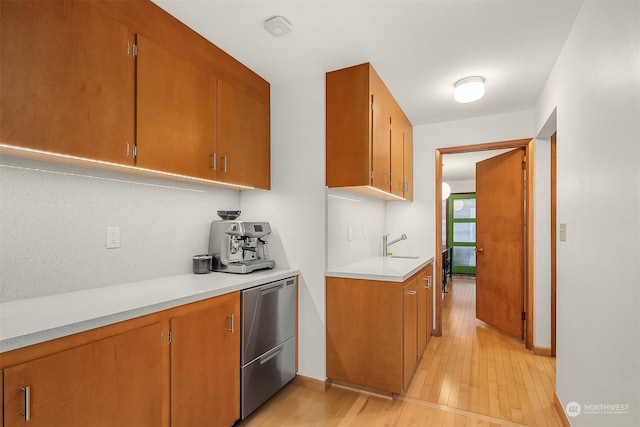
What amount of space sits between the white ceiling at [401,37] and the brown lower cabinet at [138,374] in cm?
154

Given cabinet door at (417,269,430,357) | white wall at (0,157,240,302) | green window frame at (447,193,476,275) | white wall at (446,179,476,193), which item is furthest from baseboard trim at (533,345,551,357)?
white wall at (446,179,476,193)

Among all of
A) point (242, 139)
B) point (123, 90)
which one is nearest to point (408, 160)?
point (242, 139)

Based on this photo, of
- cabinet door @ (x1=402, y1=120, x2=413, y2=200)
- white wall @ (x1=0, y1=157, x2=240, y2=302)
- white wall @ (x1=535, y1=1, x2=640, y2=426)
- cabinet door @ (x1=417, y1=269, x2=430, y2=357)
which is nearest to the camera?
white wall @ (x1=535, y1=1, x2=640, y2=426)

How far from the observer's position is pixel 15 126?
3.88ft

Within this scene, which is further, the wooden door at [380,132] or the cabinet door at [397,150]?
the cabinet door at [397,150]

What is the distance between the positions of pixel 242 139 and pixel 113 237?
1013 millimetres

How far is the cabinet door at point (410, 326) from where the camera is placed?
2.21m

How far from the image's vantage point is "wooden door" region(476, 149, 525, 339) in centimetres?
338

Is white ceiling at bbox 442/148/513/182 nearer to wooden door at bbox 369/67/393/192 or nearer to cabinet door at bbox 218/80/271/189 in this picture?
wooden door at bbox 369/67/393/192

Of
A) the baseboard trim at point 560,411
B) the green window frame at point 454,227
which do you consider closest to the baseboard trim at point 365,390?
the baseboard trim at point 560,411

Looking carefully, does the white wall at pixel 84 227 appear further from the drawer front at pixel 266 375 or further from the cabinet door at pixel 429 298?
the cabinet door at pixel 429 298

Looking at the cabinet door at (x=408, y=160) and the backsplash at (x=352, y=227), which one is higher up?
the cabinet door at (x=408, y=160)

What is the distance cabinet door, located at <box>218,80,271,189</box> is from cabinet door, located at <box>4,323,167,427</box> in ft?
3.75

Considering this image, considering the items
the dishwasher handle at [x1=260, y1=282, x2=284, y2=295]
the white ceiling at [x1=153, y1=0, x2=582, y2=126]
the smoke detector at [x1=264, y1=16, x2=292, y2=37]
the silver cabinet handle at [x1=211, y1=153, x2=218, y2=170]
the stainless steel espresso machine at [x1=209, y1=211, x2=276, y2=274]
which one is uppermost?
the white ceiling at [x1=153, y1=0, x2=582, y2=126]
